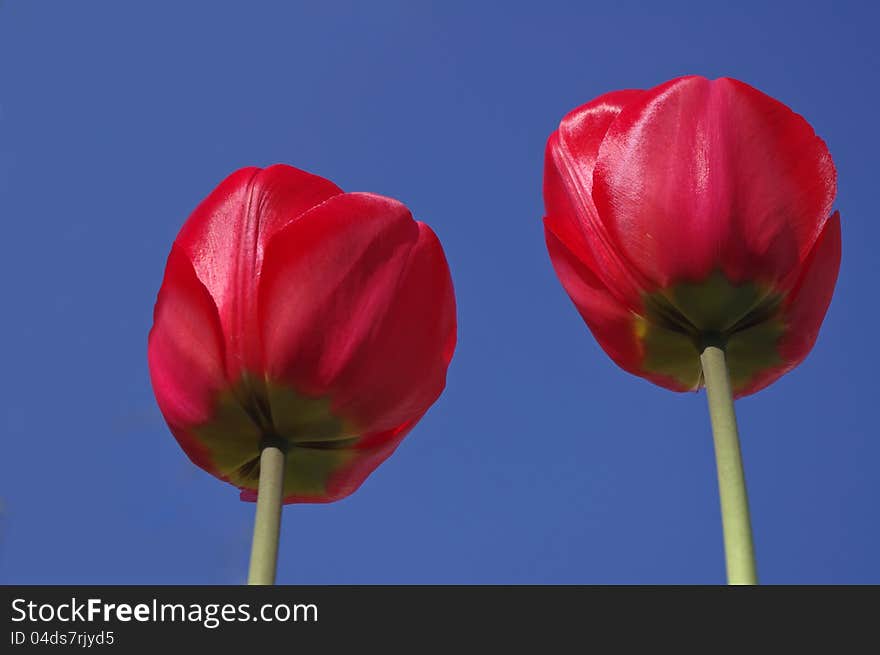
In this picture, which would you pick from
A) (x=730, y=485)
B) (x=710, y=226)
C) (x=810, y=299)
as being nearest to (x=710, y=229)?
(x=710, y=226)

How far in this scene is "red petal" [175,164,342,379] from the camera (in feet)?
3.36

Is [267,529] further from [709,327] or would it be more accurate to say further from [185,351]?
[709,327]

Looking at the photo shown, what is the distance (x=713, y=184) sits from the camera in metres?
1.04

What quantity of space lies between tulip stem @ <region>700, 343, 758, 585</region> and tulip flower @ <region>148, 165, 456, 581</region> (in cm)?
24

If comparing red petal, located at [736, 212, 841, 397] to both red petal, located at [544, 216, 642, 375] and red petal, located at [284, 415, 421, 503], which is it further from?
red petal, located at [284, 415, 421, 503]

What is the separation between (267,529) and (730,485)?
325 mm

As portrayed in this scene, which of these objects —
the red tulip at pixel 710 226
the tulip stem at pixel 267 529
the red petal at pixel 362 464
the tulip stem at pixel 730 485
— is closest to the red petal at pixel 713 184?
the red tulip at pixel 710 226

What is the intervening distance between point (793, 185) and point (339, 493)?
500 millimetres

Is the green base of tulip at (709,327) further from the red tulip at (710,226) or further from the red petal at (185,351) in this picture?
the red petal at (185,351)

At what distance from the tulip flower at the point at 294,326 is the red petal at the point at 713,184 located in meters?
0.18

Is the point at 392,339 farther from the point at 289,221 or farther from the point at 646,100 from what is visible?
the point at 646,100

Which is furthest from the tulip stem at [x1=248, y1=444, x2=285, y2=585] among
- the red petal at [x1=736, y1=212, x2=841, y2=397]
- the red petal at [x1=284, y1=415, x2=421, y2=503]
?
the red petal at [x1=736, y1=212, x2=841, y2=397]
